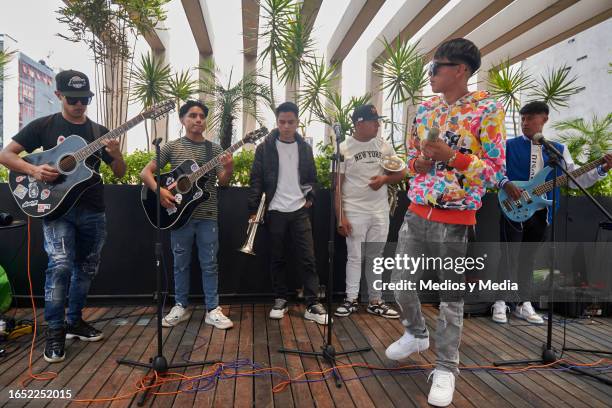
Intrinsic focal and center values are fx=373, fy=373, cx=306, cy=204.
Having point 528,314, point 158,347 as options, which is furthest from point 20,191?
point 528,314

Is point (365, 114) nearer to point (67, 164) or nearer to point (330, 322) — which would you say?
point (330, 322)

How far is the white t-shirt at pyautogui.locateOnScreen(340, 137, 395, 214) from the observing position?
11.7ft

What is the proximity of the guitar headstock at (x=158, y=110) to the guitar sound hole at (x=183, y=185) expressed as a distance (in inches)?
21.0

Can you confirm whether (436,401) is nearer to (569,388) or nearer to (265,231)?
(569,388)

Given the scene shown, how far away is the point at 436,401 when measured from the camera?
1996mm

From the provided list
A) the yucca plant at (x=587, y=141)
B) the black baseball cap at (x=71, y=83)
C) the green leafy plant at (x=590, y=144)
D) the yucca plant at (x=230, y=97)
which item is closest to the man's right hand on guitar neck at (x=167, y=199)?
the black baseball cap at (x=71, y=83)

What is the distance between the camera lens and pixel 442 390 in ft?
6.61

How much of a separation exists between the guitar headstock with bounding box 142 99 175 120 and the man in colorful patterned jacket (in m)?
1.93

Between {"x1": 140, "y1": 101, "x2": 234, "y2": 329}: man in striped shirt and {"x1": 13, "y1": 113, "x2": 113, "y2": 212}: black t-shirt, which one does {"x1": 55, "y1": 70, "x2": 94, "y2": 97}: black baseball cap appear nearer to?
{"x1": 13, "y1": 113, "x2": 113, "y2": 212}: black t-shirt

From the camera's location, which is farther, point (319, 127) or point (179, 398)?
point (319, 127)

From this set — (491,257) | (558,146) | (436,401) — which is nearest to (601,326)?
(491,257)

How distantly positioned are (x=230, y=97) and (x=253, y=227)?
2026 mm

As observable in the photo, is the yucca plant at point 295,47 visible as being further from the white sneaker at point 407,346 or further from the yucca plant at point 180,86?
the white sneaker at point 407,346

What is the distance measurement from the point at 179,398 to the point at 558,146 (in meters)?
3.70
